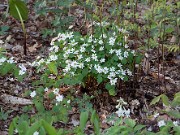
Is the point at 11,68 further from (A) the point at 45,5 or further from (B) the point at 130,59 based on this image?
(A) the point at 45,5

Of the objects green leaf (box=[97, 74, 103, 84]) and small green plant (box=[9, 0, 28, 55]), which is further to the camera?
small green plant (box=[9, 0, 28, 55])

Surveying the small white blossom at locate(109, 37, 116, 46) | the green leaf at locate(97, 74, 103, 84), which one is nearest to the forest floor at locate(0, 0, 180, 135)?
the green leaf at locate(97, 74, 103, 84)

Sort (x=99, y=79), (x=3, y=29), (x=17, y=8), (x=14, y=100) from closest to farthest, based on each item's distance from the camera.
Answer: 1. (x=99, y=79)
2. (x=14, y=100)
3. (x=17, y=8)
4. (x=3, y=29)

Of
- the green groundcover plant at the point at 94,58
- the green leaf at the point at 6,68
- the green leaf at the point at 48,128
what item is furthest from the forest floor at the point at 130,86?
the green leaf at the point at 48,128

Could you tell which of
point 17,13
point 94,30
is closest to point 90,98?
point 94,30

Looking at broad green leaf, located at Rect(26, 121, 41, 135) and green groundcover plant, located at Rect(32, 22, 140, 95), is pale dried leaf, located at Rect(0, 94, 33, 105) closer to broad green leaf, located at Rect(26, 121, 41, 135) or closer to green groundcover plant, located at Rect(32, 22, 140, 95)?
green groundcover plant, located at Rect(32, 22, 140, 95)

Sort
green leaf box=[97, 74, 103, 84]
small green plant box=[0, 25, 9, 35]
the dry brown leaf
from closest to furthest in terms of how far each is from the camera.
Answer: green leaf box=[97, 74, 103, 84], the dry brown leaf, small green plant box=[0, 25, 9, 35]

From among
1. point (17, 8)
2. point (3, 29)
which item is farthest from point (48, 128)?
point (3, 29)

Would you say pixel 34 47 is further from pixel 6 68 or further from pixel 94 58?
pixel 6 68

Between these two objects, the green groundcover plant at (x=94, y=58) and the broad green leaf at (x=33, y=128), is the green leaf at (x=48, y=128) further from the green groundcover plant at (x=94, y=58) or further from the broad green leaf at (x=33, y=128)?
the green groundcover plant at (x=94, y=58)
